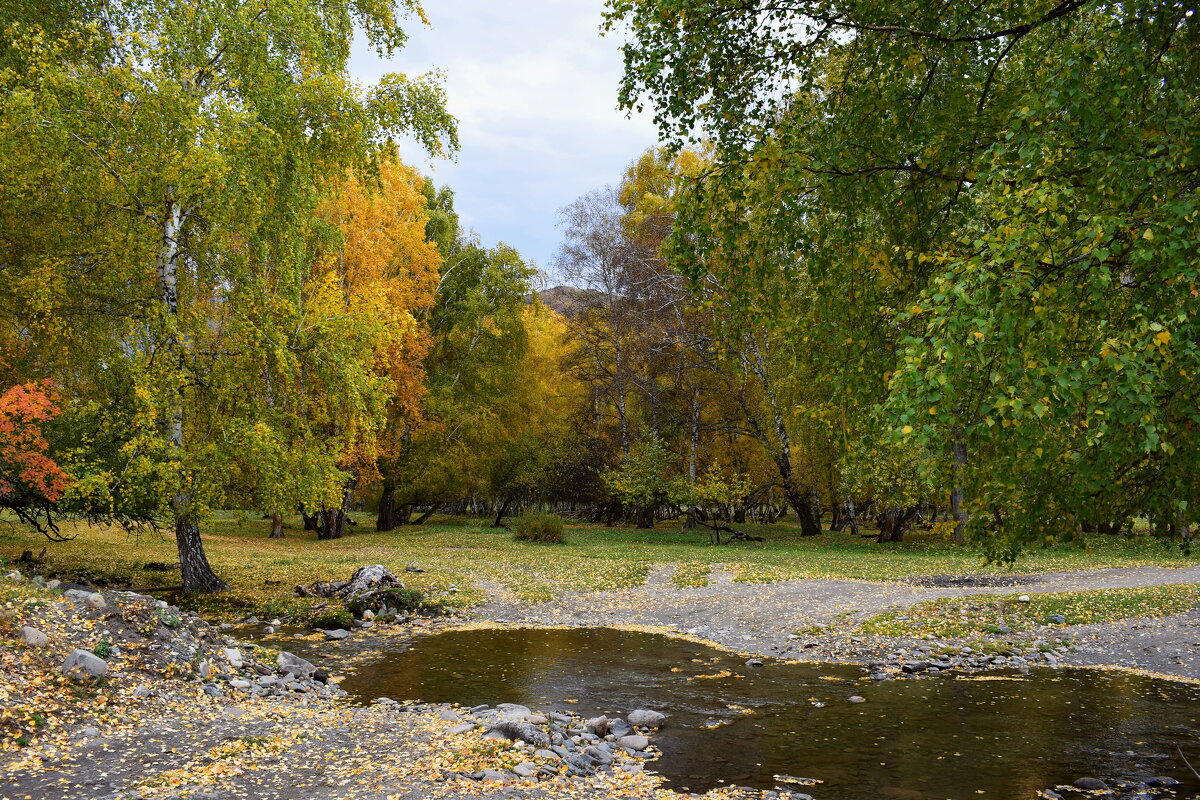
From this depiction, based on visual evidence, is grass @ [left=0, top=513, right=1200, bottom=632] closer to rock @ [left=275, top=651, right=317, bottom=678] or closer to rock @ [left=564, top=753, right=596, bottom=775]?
rock @ [left=275, top=651, right=317, bottom=678]

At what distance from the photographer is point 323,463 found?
17.2 metres

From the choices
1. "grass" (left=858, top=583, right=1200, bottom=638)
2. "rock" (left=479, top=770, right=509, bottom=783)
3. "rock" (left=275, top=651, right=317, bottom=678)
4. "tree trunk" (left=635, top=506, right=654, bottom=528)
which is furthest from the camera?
"tree trunk" (left=635, top=506, right=654, bottom=528)

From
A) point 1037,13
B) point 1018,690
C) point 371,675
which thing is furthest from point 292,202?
point 1018,690

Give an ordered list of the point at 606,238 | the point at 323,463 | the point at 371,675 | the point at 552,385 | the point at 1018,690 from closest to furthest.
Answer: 1. the point at 1018,690
2. the point at 371,675
3. the point at 323,463
4. the point at 606,238
5. the point at 552,385

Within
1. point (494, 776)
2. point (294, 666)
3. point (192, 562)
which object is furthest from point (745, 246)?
point (192, 562)

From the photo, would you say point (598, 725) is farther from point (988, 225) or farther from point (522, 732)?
point (988, 225)

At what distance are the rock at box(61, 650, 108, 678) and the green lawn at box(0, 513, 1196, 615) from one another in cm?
755

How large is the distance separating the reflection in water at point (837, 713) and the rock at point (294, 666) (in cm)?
62

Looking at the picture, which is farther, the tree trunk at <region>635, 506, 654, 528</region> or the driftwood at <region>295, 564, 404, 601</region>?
the tree trunk at <region>635, 506, 654, 528</region>

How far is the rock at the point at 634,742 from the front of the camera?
27.5 ft

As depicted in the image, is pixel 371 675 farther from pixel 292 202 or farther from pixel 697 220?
pixel 292 202

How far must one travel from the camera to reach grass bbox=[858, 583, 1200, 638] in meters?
14.5

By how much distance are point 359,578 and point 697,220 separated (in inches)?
512

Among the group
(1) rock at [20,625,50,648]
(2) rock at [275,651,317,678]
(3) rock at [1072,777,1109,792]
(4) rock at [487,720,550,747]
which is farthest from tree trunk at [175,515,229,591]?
(3) rock at [1072,777,1109,792]
